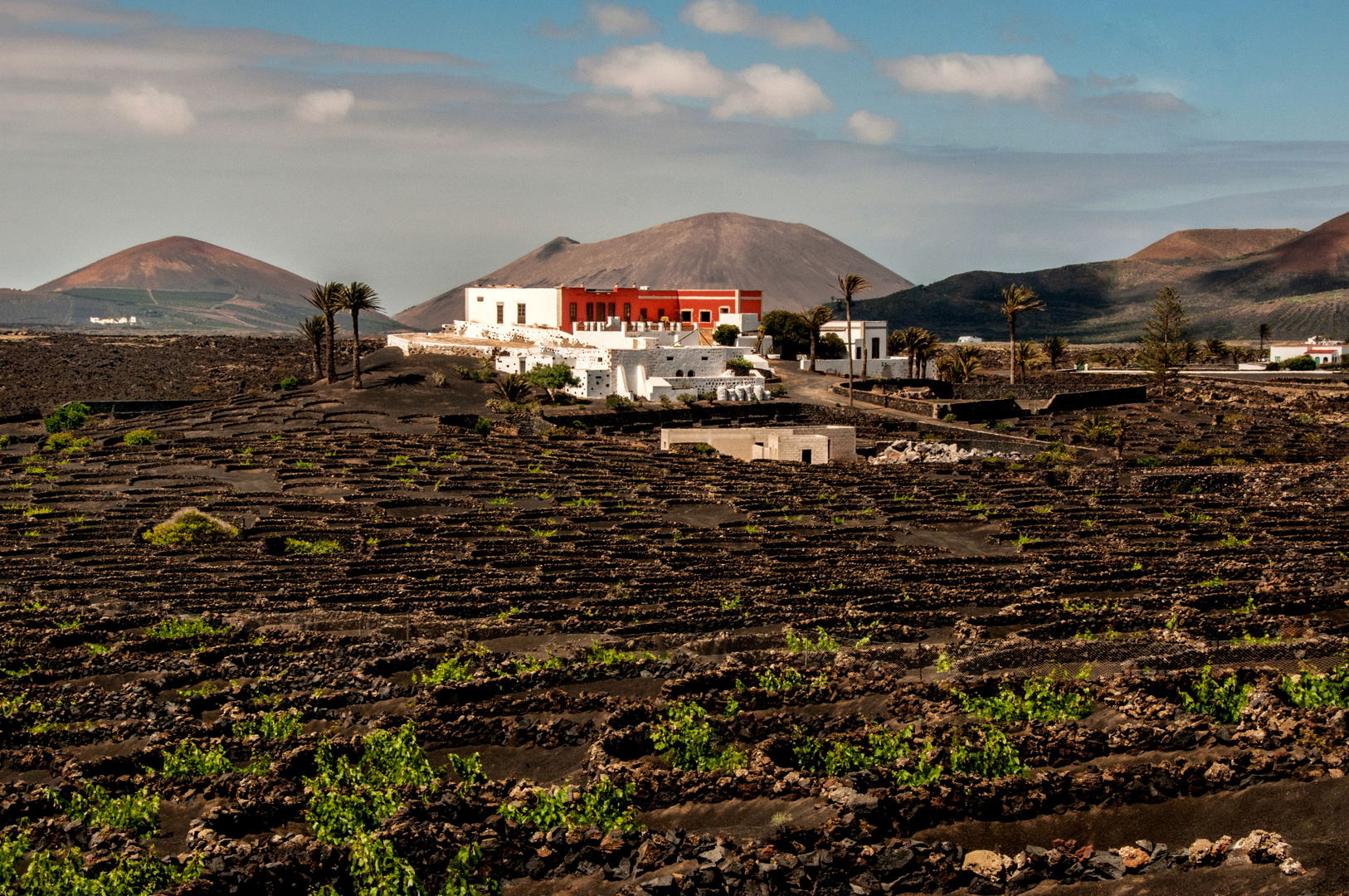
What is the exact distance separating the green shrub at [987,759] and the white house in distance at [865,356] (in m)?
72.6

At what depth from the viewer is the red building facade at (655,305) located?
3428 inches

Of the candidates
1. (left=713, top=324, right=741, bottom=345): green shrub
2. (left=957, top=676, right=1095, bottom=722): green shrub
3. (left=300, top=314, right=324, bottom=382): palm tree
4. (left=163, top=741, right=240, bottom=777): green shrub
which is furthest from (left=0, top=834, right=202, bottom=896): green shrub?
(left=713, top=324, right=741, bottom=345): green shrub

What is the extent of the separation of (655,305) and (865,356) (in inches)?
731

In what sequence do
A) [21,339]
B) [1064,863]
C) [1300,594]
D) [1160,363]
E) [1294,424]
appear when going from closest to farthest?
[1064,863]
[1300,594]
[1294,424]
[1160,363]
[21,339]

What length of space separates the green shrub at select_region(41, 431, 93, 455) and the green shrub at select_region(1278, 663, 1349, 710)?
167 ft

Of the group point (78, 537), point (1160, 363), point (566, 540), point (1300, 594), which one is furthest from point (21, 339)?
point (1300, 594)

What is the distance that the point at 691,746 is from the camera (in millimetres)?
14844

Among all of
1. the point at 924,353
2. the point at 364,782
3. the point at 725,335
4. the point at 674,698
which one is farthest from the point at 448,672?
the point at 924,353

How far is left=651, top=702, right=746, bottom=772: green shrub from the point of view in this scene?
567 inches

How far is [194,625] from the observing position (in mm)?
21719

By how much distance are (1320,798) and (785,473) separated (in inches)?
1411

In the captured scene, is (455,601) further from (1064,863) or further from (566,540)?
(1064,863)

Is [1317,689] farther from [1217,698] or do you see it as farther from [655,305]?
[655,305]

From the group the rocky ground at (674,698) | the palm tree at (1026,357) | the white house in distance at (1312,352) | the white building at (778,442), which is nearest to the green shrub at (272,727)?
the rocky ground at (674,698)
